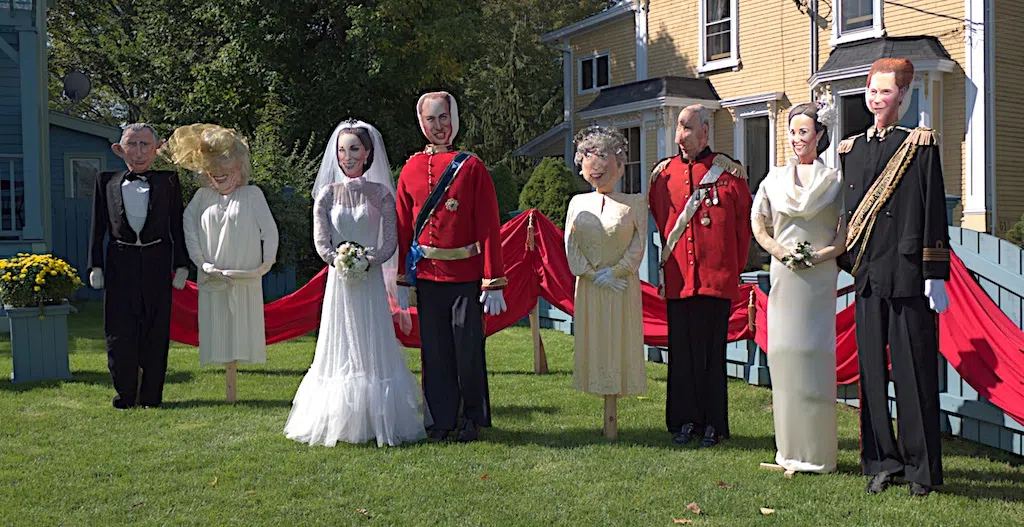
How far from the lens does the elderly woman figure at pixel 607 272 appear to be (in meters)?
5.53

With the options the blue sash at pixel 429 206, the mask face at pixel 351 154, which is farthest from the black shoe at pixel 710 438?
the mask face at pixel 351 154

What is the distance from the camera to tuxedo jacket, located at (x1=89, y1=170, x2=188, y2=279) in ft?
22.0

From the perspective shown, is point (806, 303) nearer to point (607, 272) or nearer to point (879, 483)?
point (879, 483)

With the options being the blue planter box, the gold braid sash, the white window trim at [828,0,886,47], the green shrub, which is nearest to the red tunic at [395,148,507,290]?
the gold braid sash

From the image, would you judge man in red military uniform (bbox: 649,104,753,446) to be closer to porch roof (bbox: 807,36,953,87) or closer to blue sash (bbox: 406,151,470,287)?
blue sash (bbox: 406,151,470,287)

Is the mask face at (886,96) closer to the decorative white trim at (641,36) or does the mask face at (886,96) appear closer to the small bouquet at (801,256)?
the small bouquet at (801,256)

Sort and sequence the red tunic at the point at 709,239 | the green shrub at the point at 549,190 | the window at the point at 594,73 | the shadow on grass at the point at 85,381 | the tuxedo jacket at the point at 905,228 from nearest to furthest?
the tuxedo jacket at the point at 905,228, the red tunic at the point at 709,239, the shadow on grass at the point at 85,381, the green shrub at the point at 549,190, the window at the point at 594,73

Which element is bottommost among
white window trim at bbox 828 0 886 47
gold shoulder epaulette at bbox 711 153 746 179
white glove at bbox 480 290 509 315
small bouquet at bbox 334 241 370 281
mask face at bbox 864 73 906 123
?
white glove at bbox 480 290 509 315

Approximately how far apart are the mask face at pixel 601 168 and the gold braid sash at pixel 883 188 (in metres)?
1.52

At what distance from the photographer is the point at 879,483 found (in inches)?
177

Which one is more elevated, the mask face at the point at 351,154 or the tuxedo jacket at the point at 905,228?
the mask face at the point at 351,154

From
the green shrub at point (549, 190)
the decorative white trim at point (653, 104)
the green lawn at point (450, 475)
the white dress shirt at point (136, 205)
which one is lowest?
the green lawn at point (450, 475)

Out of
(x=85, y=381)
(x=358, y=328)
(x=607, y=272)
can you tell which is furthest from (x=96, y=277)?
(x=607, y=272)

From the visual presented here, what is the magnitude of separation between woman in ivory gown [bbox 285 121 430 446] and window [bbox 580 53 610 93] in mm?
17861
